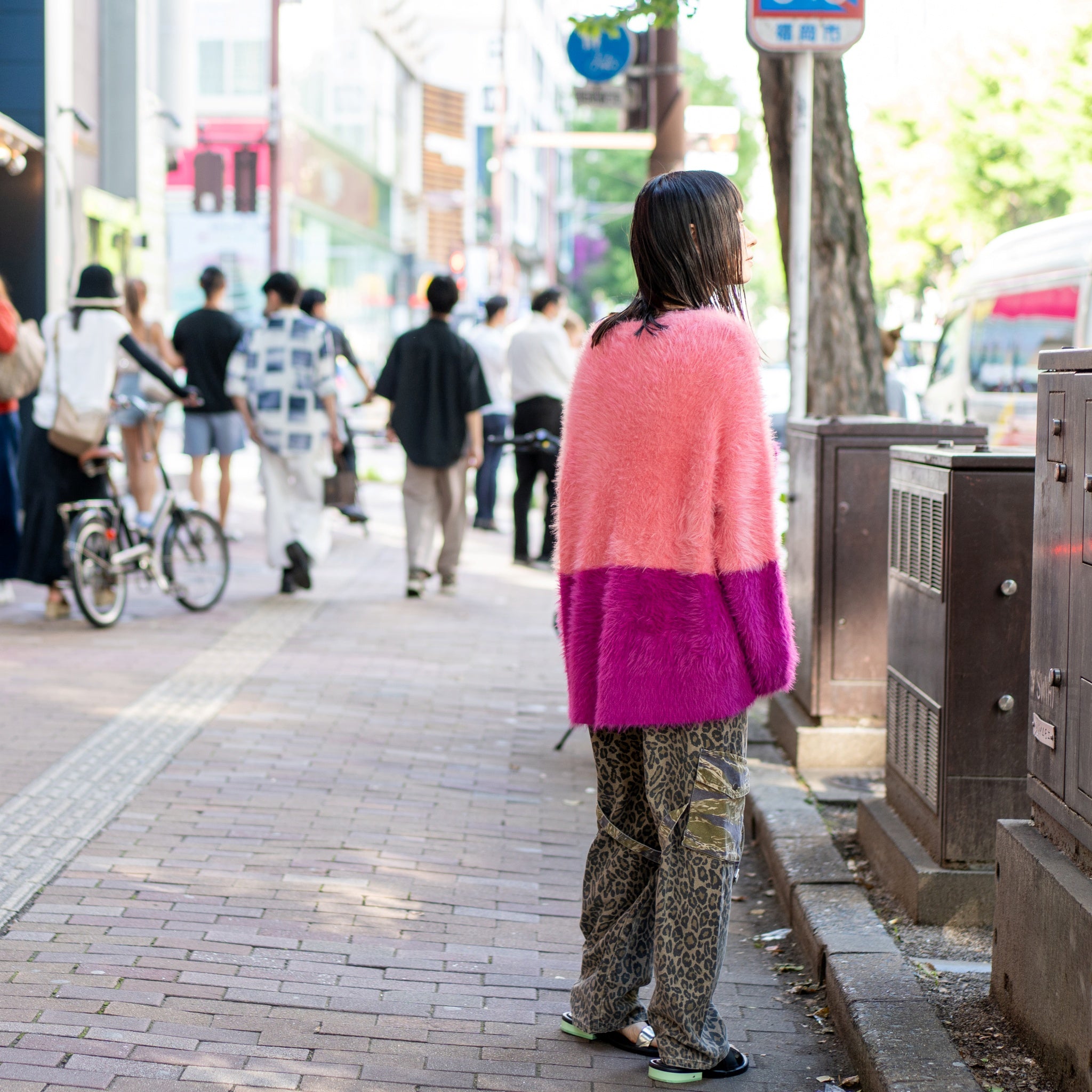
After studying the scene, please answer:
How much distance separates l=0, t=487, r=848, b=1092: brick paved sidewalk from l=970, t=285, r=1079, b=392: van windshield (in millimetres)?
6267

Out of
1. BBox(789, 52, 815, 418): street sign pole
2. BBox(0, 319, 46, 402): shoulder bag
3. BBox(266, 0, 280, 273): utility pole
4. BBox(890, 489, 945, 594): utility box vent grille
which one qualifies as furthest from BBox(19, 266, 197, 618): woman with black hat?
BBox(266, 0, 280, 273): utility pole

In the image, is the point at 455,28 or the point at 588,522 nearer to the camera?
the point at 588,522

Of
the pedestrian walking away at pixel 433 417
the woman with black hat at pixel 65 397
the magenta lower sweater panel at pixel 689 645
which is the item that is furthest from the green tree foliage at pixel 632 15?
the magenta lower sweater panel at pixel 689 645

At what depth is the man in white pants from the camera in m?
9.88

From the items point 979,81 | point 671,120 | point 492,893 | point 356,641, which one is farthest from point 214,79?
point 492,893

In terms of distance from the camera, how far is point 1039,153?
33656mm

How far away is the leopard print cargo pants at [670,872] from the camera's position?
3354 millimetres

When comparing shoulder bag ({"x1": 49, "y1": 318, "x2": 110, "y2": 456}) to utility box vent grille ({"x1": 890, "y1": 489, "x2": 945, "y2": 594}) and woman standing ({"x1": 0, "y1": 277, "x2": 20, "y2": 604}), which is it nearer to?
woman standing ({"x1": 0, "y1": 277, "x2": 20, "y2": 604})

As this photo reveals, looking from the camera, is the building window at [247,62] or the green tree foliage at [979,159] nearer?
the green tree foliage at [979,159]

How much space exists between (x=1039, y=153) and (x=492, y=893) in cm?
3211

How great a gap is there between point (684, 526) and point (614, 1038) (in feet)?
3.99

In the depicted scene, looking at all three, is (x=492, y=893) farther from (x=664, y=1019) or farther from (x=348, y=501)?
(x=348, y=501)

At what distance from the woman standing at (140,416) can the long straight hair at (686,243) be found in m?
6.21

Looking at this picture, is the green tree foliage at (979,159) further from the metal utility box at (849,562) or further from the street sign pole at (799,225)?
the metal utility box at (849,562)
